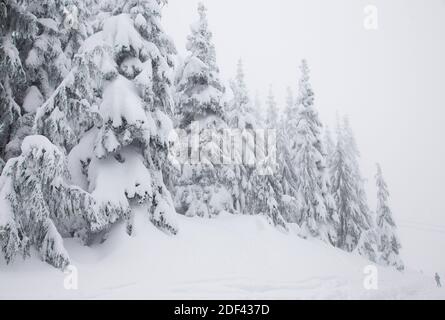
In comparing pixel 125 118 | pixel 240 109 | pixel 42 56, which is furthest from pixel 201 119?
pixel 42 56

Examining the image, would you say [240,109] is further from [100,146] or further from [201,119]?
[100,146]

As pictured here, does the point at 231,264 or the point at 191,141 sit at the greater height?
the point at 191,141

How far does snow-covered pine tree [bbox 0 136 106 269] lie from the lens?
10406 mm

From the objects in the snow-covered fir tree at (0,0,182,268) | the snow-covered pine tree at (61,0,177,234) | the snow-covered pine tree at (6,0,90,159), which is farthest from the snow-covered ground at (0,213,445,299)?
the snow-covered pine tree at (6,0,90,159)

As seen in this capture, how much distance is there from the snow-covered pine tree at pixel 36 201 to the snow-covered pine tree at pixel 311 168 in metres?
22.7

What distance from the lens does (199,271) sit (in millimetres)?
13516

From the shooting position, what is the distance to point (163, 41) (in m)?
16.1

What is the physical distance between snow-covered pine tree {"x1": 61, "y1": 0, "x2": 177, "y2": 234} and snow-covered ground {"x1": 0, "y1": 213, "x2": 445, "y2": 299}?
1.18 meters

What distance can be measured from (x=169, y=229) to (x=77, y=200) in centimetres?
407

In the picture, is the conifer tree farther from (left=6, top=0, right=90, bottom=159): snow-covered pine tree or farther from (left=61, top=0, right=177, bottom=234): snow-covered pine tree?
(left=6, top=0, right=90, bottom=159): snow-covered pine tree

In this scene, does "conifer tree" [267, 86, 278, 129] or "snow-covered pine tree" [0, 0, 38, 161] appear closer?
"snow-covered pine tree" [0, 0, 38, 161]

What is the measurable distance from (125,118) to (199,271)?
229 inches
